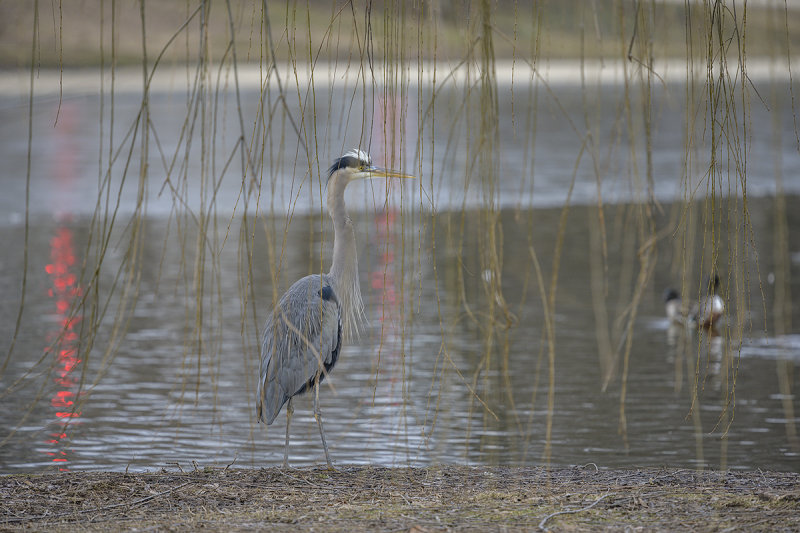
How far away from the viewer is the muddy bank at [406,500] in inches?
138

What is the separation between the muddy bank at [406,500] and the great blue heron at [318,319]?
54cm

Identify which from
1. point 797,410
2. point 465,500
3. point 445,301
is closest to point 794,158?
point 445,301

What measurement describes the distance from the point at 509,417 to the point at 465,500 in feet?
9.66

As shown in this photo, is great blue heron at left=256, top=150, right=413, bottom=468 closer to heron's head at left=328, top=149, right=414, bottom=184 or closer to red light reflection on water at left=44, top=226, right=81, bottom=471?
heron's head at left=328, top=149, right=414, bottom=184

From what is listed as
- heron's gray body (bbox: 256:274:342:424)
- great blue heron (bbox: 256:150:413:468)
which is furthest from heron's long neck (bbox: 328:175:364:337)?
heron's gray body (bbox: 256:274:342:424)

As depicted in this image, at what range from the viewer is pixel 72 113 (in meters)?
41.8

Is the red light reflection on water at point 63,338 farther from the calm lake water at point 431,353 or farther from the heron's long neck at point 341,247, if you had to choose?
the heron's long neck at point 341,247

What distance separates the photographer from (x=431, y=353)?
29.5 ft

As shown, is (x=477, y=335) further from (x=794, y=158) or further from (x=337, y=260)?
(x=794, y=158)

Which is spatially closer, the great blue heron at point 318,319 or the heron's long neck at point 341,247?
the great blue heron at point 318,319

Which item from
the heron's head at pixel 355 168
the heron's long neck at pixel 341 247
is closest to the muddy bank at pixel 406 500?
the heron's long neck at pixel 341 247

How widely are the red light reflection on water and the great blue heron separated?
105 centimetres

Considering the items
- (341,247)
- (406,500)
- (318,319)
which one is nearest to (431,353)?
(341,247)

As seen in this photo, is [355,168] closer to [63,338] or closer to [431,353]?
[63,338]
